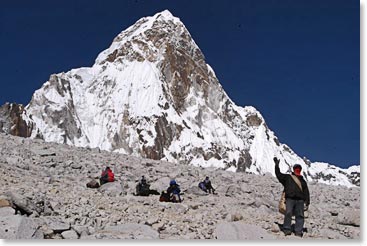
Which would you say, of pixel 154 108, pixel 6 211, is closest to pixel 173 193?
pixel 6 211

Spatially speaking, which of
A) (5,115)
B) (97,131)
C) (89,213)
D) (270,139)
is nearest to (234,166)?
(97,131)

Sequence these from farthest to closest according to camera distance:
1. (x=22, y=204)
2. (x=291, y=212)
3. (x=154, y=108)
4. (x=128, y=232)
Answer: (x=154, y=108)
(x=291, y=212)
(x=22, y=204)
(x=128, y=232)

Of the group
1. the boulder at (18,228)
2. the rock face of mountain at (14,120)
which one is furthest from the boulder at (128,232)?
the rock face of mountain at (14,120)

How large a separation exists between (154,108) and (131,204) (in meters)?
101

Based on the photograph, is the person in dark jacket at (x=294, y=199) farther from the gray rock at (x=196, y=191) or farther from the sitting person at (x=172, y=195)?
the gray rock at (x=196, y=191)

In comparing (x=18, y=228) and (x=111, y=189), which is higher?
(x=111, y=189)

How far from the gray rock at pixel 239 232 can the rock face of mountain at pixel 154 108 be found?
76.5 m

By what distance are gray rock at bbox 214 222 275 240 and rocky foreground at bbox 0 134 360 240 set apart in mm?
14

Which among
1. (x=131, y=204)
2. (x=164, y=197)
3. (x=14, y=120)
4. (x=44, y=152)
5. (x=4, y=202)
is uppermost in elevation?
(x=14, y=120)

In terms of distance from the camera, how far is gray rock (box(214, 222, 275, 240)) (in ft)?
27.0

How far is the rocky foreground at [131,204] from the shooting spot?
834 cm

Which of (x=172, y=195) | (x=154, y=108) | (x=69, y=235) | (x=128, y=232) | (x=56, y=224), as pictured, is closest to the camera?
(x=69, y=235)

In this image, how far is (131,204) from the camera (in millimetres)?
11055

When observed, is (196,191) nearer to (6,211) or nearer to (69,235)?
(69,235)
